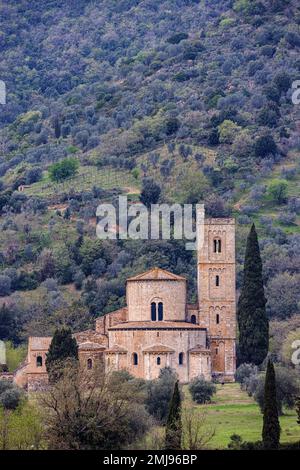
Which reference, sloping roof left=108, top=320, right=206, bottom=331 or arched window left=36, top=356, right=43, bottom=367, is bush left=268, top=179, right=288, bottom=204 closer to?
sloping roof left=108, top=320, right=206, bottom=331

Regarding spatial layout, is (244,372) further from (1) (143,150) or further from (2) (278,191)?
(1) (143,150)

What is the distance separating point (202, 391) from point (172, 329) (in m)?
6.13

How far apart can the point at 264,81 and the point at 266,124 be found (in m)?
12.7

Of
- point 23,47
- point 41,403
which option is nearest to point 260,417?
point 41,403

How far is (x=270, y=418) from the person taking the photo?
6956 centimetres

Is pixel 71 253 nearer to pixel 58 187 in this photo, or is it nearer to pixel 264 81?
pixel 58 187

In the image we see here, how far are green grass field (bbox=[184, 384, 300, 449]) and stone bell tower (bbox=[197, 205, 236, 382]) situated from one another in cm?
411

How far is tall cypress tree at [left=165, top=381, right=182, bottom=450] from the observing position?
67250 mm

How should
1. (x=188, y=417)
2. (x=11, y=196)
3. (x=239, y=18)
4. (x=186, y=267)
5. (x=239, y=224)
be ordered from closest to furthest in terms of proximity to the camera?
1. (x=188, y=417)
2. (x=186, y=267)
3. (x=239, y=224)
4. (x=11, y=196)
5. (x=239, y=18)

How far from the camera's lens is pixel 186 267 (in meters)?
113

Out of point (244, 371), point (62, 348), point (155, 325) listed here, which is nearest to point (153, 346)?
point (155, 325)

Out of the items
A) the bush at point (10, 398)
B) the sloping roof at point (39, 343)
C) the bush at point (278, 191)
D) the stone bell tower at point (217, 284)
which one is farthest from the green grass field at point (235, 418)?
the bush at point (278, 191)

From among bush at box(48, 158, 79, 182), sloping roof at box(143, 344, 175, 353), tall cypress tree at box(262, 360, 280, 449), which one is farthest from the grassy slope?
tall cypress tree at box(262, 360, 280, 449)

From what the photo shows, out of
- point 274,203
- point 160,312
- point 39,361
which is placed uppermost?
point 274,203
